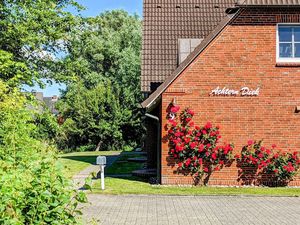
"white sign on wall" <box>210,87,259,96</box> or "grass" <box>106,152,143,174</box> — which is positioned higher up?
"white sign on wall" <box>210,87,259,96</box>

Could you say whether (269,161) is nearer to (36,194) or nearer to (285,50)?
(285,50)

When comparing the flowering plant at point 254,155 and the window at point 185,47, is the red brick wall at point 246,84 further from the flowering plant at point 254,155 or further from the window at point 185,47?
the window at point 185,47

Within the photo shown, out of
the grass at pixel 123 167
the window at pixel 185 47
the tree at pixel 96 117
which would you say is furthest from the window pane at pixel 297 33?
the tree at pixel 96 117

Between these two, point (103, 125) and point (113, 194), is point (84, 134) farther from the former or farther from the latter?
point (113, 194)

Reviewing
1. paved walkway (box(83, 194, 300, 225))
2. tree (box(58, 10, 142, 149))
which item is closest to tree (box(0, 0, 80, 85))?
paved walkway (box(83, 194, 300, 225))

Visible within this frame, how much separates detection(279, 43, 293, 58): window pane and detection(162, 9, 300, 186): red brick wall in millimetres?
366

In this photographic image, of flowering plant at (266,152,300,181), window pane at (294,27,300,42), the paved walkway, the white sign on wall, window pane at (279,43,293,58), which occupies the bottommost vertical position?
the paved walkway

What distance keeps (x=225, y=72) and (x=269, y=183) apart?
435cm

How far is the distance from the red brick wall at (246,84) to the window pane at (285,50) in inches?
14.4

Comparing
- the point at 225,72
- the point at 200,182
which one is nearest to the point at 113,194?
the point at 200,182

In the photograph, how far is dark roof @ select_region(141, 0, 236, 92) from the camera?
19.1 meters

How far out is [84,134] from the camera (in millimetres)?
42250

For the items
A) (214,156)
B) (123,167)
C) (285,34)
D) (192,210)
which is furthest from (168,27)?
(192,210)

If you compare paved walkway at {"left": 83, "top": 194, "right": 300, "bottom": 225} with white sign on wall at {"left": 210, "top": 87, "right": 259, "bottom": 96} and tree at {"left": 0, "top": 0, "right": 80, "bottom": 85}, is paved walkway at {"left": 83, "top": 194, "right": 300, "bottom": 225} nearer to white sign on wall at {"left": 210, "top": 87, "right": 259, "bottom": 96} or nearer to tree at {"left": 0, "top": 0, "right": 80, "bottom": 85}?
white sign on wall at {"left": 210, "top": 87, "right": 259, "bottom": 96}
